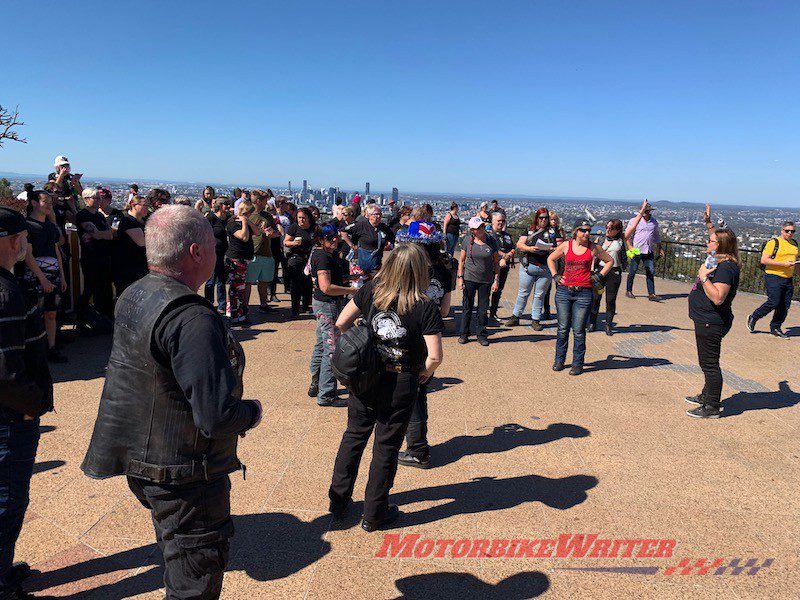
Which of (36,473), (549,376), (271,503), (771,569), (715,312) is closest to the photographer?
(771,569)

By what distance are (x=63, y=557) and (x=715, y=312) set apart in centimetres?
538

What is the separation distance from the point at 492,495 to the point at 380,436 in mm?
1106

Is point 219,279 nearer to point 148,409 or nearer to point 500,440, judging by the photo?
point 500,440

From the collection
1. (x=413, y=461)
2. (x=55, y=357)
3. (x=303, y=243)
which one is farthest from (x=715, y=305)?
(x=55, y=357)

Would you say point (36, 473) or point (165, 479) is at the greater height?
point (165, 479)

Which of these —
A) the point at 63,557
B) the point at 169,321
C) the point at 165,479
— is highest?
the point at 169,321

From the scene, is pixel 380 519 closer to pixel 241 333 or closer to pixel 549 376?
pixel 549 376

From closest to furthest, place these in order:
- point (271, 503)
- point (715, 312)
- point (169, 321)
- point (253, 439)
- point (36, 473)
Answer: point (169, 321)
point (271, 503)
point (36, 473)
point (253, 439)
point (715, 312)

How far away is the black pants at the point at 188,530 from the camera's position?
1.99 metres

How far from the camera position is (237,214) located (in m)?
8.20

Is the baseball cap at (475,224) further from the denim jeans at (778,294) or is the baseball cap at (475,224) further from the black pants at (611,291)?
the denim jeans at (778,294)

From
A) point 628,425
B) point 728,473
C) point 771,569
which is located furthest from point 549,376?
point 771,569

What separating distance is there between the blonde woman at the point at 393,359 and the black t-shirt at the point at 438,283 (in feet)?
3.74

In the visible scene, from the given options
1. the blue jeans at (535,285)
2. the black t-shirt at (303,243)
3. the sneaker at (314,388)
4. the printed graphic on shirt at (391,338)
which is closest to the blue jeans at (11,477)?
the printed graphic on shirt at (391,338)
